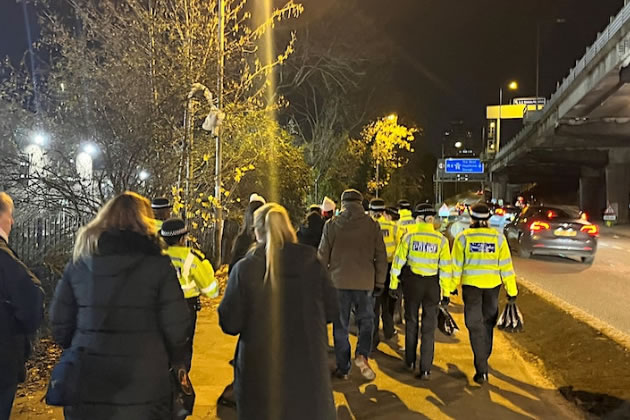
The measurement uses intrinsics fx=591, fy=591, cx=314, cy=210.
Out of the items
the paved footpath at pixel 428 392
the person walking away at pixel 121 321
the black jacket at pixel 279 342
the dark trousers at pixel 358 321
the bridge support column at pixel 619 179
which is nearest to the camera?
the person walking away at pixel 121 321

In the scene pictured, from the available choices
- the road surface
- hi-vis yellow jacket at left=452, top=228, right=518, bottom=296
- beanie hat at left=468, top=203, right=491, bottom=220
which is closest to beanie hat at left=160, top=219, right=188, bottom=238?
hi-vis yellow jacket at left=452, top=228, right=518, bottom=296

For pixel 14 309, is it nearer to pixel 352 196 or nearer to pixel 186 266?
pixel 186 266

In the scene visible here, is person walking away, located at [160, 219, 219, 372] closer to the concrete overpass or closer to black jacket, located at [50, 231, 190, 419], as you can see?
black jacket, located at [50, 231, 190, 419]

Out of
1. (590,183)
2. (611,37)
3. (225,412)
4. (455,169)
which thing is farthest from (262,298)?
(455,169)

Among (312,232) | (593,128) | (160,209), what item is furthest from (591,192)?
(160,209)

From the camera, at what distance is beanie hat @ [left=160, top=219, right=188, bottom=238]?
4.35 meters

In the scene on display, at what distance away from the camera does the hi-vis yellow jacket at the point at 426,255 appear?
5.80 meters

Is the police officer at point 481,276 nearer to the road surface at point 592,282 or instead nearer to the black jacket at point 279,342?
the black jacket at point 279,342

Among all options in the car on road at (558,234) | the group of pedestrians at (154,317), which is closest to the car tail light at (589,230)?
the car on road at (558,234)

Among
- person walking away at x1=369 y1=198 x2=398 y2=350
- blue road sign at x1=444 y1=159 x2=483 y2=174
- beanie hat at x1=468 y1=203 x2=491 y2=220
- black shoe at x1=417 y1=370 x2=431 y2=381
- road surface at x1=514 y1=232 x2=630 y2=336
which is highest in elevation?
blue road sign at x1=444 y1=159 x2=483 y2=174

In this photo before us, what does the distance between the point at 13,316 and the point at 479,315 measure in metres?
4.13

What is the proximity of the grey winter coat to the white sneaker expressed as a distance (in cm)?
73

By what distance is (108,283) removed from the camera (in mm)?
2859

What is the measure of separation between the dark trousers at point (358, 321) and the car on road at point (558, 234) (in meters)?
11.5
